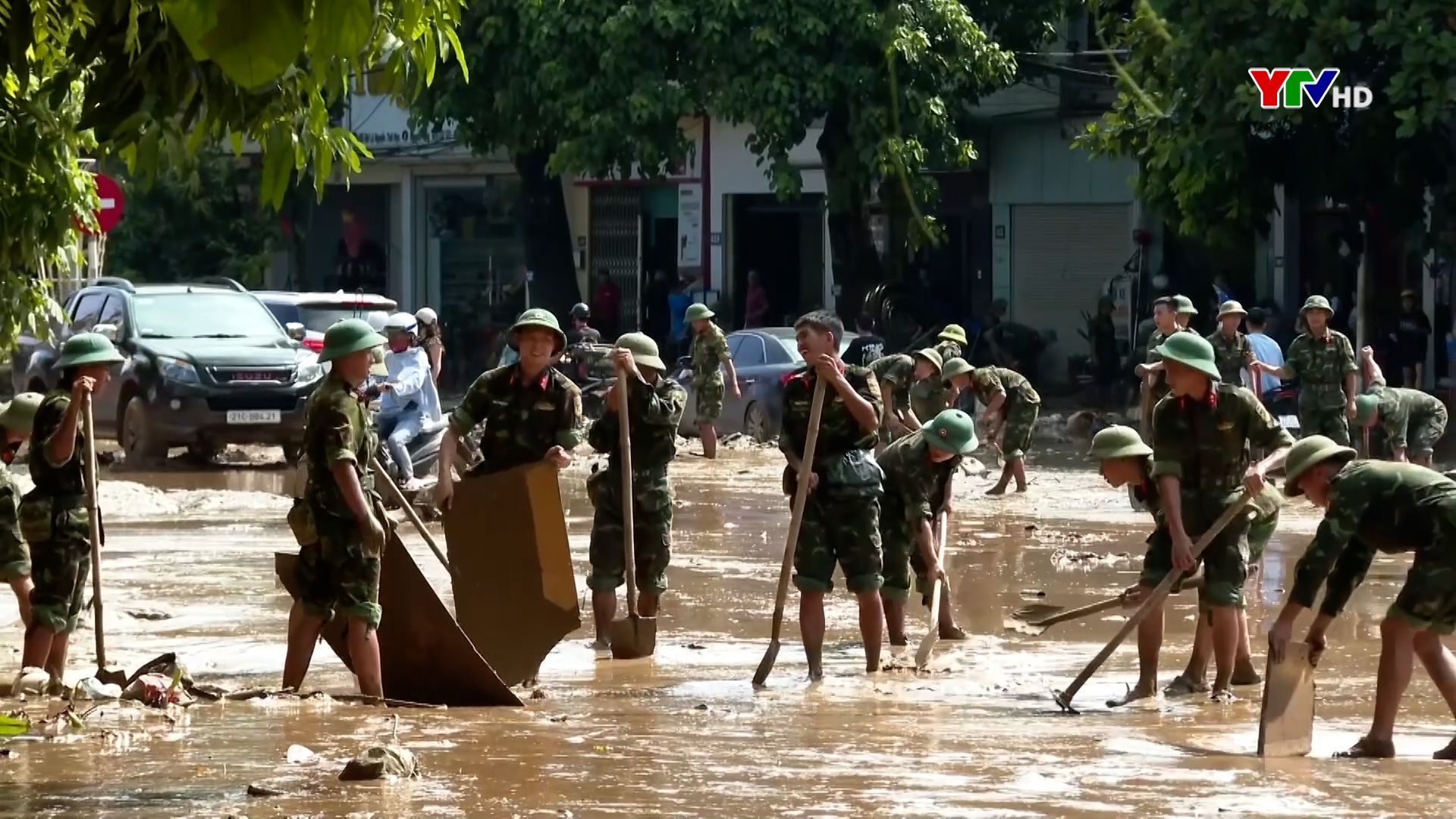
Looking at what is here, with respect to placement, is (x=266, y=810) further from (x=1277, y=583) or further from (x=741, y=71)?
(x=741, y=71)

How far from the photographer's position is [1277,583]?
13375mm

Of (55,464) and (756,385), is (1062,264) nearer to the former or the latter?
(756,385)

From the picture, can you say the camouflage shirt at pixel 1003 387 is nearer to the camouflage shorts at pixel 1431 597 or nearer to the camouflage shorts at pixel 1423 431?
the camouflage shorts at pixel 1423 431

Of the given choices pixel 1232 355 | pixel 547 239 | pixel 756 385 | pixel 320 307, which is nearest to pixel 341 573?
pixel 1232 355

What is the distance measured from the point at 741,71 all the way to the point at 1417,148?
8.86 meters

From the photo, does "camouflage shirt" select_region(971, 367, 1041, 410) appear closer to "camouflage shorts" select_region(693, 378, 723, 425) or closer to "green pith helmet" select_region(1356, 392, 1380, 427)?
"green pith helmet" select_region(1356, 392, 1380, 427)

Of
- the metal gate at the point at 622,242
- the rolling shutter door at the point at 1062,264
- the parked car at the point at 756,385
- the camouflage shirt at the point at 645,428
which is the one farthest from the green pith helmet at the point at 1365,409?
the metal gate at the point at 622,242

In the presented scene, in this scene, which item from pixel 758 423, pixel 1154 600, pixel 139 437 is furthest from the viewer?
pixel 758 423

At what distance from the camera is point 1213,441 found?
9422 millimetres

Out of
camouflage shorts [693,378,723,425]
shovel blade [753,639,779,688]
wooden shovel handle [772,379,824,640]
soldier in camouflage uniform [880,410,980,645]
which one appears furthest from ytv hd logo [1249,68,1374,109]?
shovel blade [753,639,779,688]

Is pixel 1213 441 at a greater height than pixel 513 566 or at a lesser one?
greater

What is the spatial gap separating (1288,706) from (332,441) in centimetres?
359

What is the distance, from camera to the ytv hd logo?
23234 millimetres

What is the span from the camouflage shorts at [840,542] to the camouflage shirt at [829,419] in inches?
9.0
